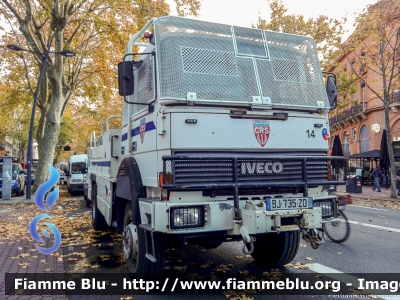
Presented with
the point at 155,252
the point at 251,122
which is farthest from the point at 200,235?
the point at 251,122

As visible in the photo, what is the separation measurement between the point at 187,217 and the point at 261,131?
1485mm

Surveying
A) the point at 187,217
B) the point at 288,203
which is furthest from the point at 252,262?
the point at 187,217

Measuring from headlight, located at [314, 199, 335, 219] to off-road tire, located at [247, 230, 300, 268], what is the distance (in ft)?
1.86

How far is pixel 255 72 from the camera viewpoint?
527 centimetres

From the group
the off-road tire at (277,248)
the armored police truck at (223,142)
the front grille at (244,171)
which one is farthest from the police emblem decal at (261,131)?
the off-road tire at (277,248)

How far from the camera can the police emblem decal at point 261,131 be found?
16.3 ft

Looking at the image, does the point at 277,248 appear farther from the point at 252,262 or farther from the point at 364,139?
the point at 364,139

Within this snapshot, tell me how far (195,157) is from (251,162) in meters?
0.76

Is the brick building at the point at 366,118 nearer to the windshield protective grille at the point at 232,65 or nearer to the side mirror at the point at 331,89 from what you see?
the side mirror at the point at 331,89

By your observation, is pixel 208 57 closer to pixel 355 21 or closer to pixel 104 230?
pixel 104 230

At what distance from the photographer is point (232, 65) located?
5.17 m

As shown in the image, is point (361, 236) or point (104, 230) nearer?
point (361, 236)

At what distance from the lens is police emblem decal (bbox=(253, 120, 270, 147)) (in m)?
4.95

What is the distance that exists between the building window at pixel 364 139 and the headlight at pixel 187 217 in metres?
34.9
